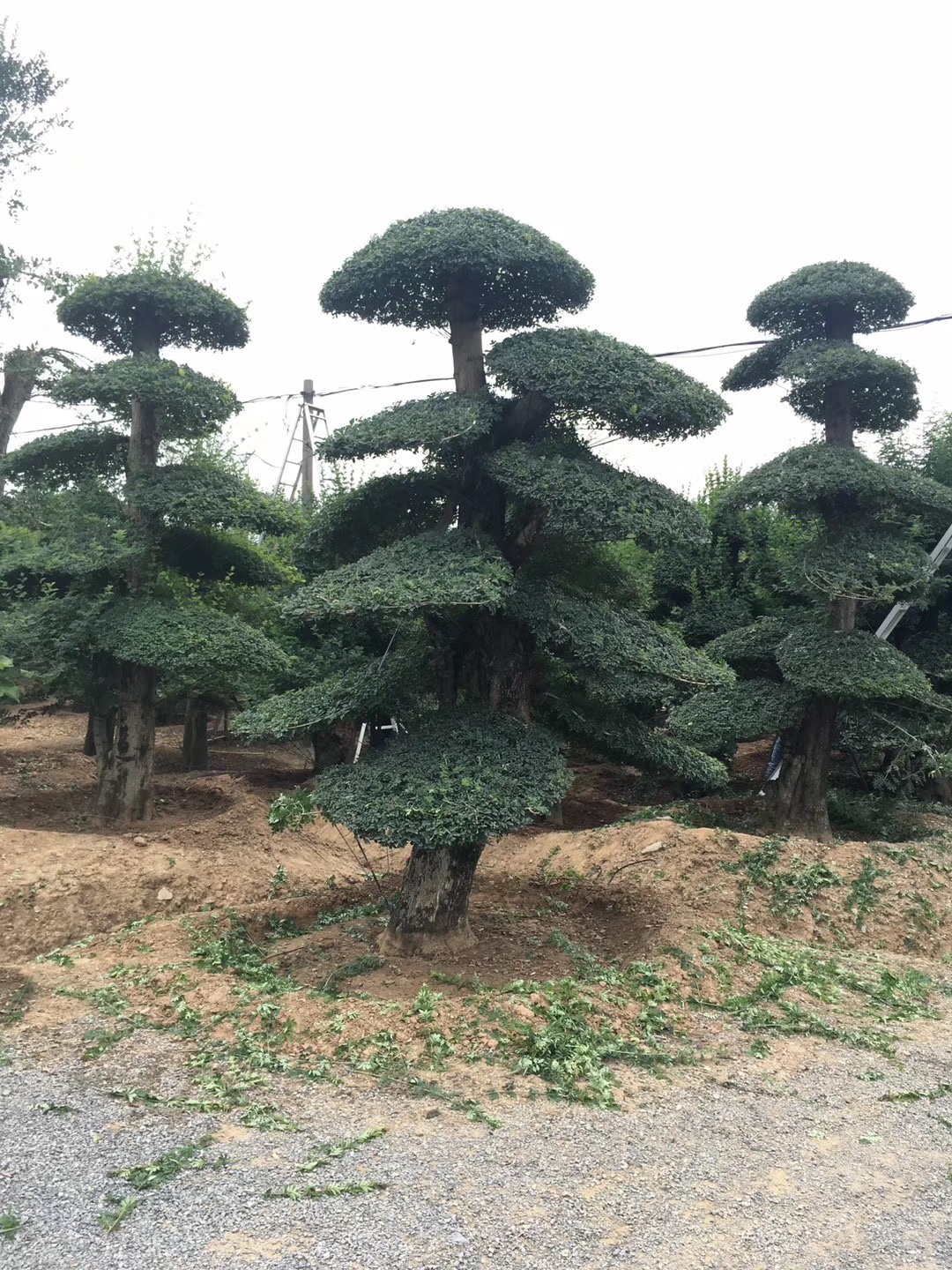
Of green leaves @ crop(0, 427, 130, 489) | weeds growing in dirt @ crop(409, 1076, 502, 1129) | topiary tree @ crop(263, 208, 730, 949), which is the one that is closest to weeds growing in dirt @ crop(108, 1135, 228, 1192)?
weeds growing in dirt @ crop(409, 1076, 502, 1129)

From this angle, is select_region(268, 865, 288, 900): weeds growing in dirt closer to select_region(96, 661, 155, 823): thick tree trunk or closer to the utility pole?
select_region(96, 661, 155, 823): thick tree trunk

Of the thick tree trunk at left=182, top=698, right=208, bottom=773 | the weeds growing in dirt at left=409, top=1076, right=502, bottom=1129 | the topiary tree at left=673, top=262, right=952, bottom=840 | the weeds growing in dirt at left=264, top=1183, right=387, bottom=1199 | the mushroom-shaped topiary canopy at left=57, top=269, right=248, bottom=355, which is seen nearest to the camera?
the weeds growing in dirt at left=264, top=1183, right=387, bottom=1199

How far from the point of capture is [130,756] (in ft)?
33.1

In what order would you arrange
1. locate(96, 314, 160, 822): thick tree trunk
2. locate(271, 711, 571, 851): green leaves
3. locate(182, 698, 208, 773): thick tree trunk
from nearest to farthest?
1. locate(271, 711, 571, 851): green leaves
2. locate(96, 314, 160, 822): thick tree trunk
3. locate(182, 698, 208, 773): thick tree trunk

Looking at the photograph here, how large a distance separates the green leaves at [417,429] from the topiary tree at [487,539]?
0.06 feet

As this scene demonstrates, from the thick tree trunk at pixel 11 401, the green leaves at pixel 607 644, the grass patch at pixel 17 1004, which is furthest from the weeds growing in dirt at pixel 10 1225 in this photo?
the thick tree trunk at pixel 11 401

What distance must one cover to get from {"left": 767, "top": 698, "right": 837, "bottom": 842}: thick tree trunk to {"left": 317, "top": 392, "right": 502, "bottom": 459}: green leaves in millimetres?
6037

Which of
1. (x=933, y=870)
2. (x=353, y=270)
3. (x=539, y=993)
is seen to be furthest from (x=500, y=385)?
(x=933, y=870)

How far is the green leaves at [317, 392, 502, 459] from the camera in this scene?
5.95 metres

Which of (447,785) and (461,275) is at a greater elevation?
(461,275)

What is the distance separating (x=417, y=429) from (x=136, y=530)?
4706mm

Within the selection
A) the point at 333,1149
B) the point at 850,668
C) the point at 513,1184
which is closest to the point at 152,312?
the point at 850,668

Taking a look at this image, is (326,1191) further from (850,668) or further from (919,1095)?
(850,668)

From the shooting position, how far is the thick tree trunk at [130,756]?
32.5ft
